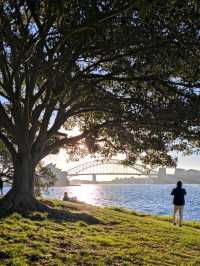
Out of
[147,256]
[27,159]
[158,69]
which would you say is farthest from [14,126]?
[147,256]

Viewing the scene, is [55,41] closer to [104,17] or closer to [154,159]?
[104,17]

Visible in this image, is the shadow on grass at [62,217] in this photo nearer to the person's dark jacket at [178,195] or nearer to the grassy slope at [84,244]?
the grassy slope at [84,244]

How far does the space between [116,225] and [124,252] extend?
255 inches

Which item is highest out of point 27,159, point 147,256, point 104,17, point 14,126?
point 104,17

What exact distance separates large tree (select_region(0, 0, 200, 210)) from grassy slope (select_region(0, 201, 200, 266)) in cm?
463

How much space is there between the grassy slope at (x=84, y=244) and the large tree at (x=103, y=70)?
4632mm

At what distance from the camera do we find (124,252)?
11805 millimetres

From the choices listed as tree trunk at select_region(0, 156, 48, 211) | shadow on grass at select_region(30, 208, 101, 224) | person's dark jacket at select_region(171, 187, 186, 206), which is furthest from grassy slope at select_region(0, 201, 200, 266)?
person's dark jacket at select_region(171, 187, 186, 206)

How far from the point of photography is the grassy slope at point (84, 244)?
1070cm

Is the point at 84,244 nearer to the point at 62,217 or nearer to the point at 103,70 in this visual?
the point at 62,217

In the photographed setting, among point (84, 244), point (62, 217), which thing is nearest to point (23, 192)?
point (62, 217)

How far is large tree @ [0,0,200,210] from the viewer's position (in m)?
13.2

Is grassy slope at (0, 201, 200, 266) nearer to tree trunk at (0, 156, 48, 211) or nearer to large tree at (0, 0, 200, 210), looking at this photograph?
tree trunk at (0, 156, 48, 211)

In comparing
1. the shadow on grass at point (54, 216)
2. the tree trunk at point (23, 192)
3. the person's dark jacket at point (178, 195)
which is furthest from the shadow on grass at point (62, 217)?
the person's dark jacket at point (178, 195)
